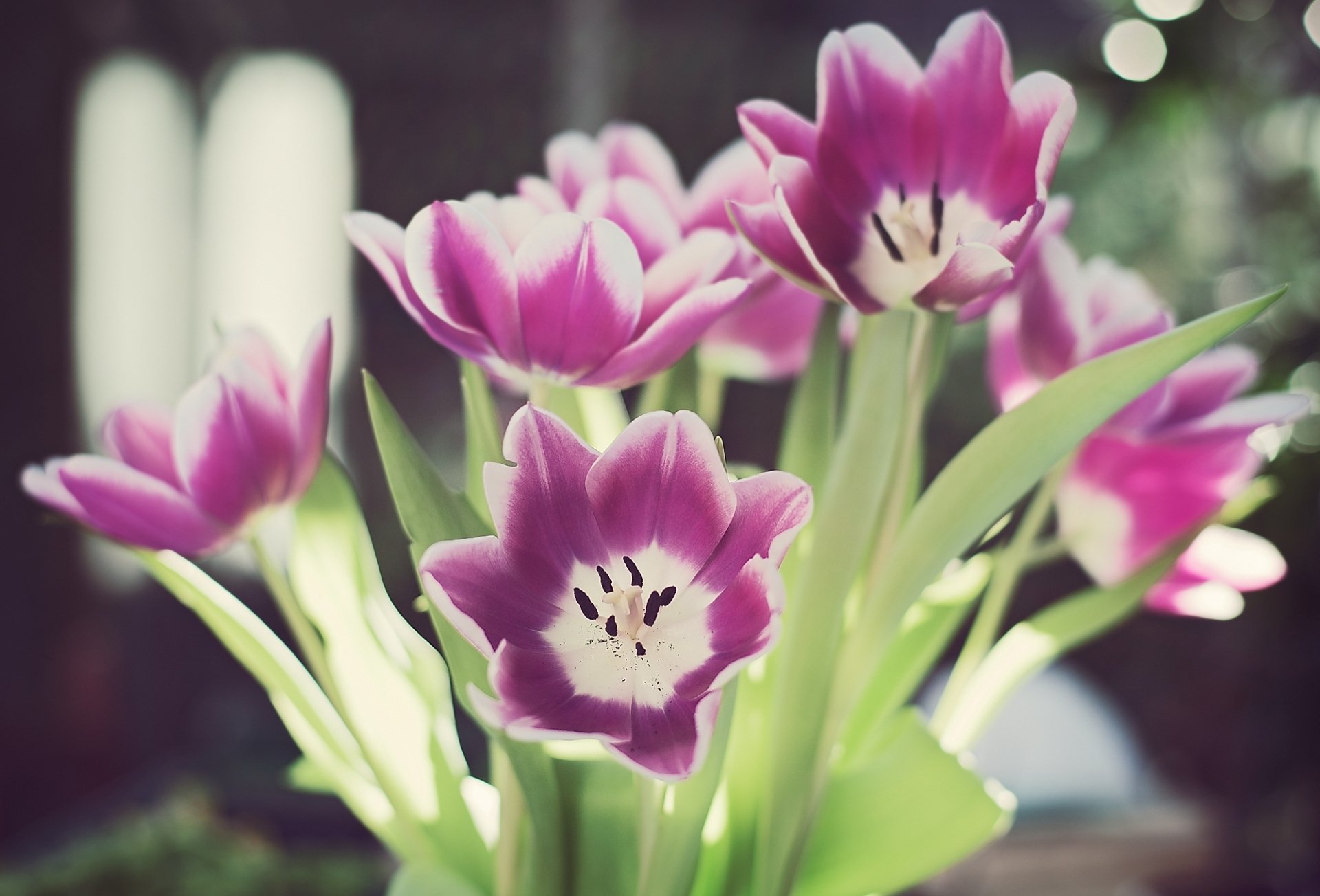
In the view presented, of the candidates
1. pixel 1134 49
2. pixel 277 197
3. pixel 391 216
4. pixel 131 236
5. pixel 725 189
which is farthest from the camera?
pixel 277 197

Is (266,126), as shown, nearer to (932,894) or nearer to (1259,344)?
(1259,344)

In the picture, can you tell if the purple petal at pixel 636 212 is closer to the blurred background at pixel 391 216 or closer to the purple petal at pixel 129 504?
the purple petal at pixel 129 504

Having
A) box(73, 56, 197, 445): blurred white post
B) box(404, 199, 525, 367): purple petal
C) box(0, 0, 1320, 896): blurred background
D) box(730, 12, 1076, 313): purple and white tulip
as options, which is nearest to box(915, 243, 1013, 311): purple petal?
box(730, 12, 1076, 313): purple and white tulip

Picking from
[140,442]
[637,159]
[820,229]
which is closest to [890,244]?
[820,229]

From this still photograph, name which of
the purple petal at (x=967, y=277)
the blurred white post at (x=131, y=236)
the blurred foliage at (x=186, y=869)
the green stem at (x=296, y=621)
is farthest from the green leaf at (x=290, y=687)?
the blurred white post at (x=131, y=236)

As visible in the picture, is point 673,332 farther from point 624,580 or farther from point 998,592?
point 998,592

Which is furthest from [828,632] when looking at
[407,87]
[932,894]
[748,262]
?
[407,87]

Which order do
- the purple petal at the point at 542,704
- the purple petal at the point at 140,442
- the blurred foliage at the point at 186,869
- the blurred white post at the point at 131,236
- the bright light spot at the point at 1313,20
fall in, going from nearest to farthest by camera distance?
1. the purple petal at the point at 542,704
2. the purple petal at the point at 140,442
3. the blurred foliage at the point at 186,869
4. the bright light spot at the point at 1313,20
5. the blurred white post at the point at 131,236
